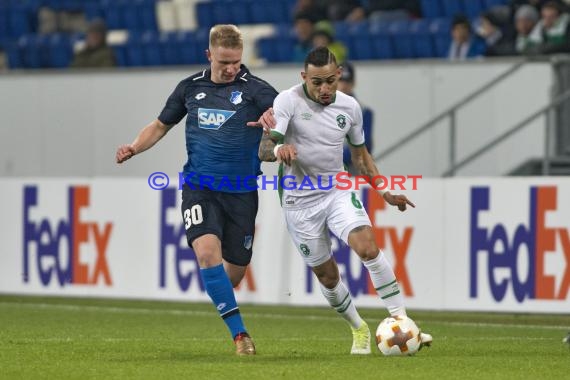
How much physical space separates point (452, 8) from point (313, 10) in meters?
1.86

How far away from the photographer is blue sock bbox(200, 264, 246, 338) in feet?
32.7

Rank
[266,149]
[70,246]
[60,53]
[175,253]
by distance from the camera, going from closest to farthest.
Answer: [266,149] < [175,253] < [70,246] < [60,53]

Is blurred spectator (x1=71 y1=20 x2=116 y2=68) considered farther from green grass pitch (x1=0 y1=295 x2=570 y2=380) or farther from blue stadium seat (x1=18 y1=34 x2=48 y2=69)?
green grass pitch (x1=0 y1=295 x2=570 y2=380)

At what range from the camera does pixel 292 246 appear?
50.0 ft

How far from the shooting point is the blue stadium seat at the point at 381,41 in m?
19.0

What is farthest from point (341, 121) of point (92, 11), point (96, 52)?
point (92, 11)

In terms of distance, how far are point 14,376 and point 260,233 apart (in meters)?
6.94

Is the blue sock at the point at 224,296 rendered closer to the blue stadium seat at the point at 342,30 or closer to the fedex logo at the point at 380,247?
the fedex logo at the point at 380,247

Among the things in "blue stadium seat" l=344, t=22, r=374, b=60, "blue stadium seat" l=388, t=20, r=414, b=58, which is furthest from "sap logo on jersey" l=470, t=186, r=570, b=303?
"blue stadium seat" l=344, t=22, r=374, b=60

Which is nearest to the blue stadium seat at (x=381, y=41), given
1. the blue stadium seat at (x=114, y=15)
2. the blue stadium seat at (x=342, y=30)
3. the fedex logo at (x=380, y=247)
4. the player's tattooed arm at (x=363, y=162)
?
the blue stadium seat at (x=342, y=30)

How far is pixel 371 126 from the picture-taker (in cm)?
1584

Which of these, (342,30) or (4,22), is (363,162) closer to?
(342,30)

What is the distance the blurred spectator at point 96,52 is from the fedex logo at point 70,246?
419cm

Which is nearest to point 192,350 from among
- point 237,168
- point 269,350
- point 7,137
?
point 269,350
